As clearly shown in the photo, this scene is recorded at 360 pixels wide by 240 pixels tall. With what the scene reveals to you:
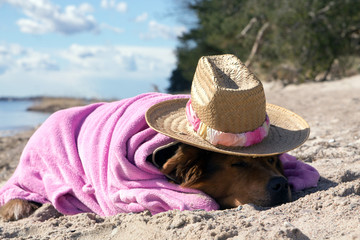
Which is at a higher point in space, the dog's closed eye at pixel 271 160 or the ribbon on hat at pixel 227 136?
the ribbon on hat at pixel 227 136

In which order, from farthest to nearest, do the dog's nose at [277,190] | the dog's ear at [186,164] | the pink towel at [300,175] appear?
the pink towel at [300,175] → the dog's ear at [186,164] → the dog's nose at [277,190]

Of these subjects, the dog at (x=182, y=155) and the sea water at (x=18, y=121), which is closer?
the dog at (x=182, y=155)

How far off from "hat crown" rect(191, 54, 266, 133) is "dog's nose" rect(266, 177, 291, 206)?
382 mm

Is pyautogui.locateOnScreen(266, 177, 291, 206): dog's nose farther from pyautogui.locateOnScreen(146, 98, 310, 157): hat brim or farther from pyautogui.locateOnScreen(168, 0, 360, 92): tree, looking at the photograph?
pyautogui.locateOnScreen(168, 0, 360, 92): tree

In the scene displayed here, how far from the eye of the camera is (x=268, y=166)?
116 inches

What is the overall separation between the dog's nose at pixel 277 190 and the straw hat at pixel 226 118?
0.21 m

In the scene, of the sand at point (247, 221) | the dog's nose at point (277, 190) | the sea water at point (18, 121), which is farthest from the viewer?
the sea water at point (18, 121)

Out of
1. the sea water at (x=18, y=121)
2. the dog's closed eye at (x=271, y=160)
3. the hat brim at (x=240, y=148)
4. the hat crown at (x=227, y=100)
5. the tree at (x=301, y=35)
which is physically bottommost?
the sea water at (x=18, y=121)

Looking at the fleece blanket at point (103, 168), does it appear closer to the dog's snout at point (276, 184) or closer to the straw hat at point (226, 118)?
the straw hat at point (226, 118)

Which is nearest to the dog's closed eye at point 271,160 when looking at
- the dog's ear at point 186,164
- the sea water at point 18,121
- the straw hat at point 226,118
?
the straw hat at point 226,118

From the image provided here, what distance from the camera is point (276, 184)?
2.84 m

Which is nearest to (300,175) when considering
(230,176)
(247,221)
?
(230,176)

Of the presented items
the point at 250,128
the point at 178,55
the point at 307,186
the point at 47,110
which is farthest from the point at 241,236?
the point at 178,55

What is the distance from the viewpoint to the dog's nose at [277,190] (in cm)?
283
